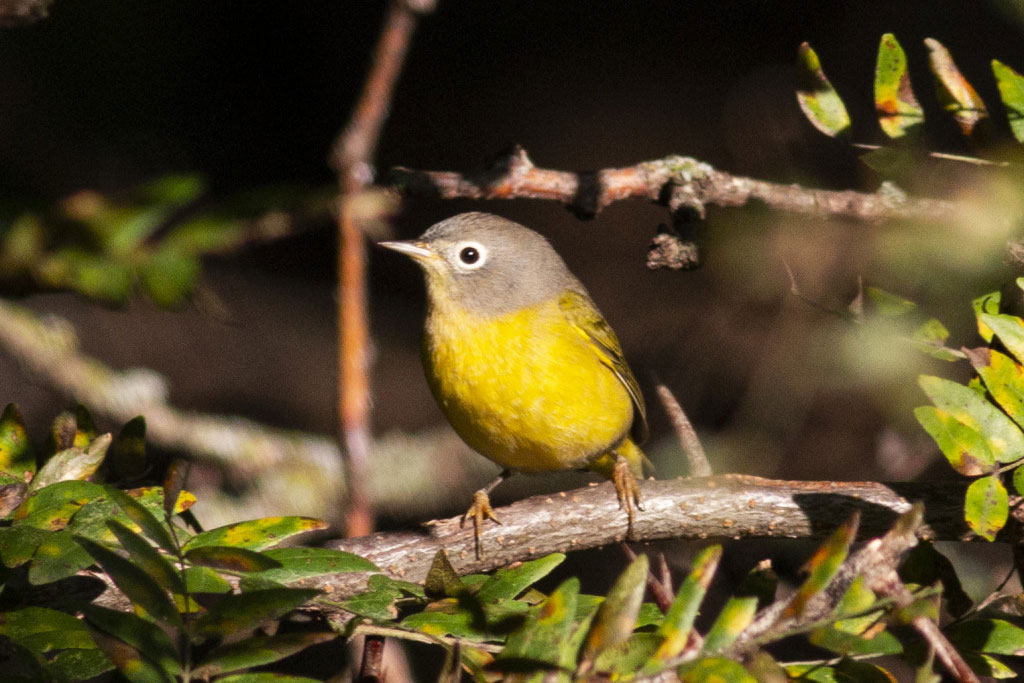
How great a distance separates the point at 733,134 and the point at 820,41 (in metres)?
0.84

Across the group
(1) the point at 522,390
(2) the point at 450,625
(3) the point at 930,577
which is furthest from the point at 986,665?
(1) the point at 522,390

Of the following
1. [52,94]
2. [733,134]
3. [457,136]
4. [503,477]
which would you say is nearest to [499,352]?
[503,477]

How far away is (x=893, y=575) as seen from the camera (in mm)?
1338

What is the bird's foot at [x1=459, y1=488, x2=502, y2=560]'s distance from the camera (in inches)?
94.6

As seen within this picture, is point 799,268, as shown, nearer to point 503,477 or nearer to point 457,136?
point 503,477

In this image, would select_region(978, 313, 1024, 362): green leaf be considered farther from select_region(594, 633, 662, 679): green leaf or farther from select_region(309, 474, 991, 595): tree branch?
select_region(594, 633, 662, 679): green leaf

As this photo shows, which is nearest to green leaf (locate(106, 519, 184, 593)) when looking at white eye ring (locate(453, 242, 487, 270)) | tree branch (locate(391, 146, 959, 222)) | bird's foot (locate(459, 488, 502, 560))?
bird's foot (locate(459, 488, 502, 560))

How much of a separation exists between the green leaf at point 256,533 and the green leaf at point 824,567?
723mm

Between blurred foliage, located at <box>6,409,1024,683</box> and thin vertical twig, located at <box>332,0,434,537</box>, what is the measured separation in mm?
143

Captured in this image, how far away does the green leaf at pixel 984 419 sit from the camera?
1.82 metres

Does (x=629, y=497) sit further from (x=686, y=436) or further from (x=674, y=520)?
(x=686, y=436)

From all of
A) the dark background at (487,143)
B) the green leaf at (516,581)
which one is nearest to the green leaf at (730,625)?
the green leaf at (516,581)

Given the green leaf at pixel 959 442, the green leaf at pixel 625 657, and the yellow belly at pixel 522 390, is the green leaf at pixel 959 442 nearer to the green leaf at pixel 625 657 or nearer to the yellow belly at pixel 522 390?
the green leaf at pixel 625 657

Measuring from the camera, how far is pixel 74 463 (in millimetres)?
1898
